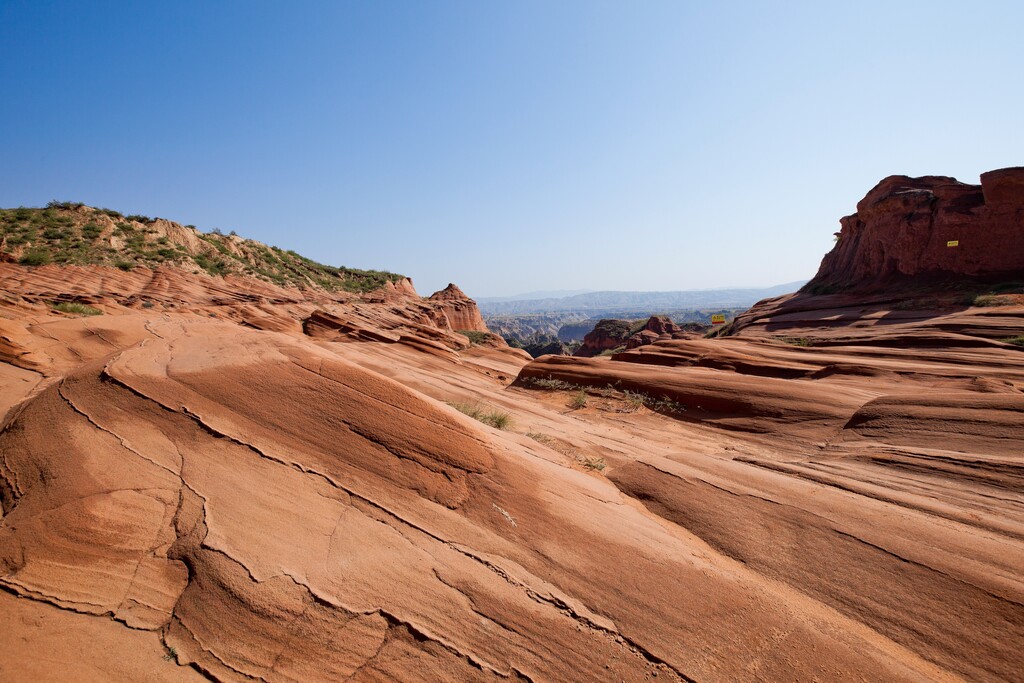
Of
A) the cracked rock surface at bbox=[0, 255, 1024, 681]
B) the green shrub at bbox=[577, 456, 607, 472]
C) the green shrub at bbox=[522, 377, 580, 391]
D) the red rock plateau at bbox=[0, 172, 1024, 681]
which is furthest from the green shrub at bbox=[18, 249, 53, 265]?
the green shrub at bbox=[577, 456, 607, 472]

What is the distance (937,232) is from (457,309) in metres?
33.4

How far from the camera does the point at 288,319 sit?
21812 millimetres

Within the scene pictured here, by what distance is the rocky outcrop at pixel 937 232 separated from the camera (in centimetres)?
2103

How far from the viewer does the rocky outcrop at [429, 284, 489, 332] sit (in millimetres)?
39125

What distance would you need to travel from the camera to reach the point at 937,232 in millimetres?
23188

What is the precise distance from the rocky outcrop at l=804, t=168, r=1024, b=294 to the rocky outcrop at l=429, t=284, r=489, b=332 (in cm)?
2868

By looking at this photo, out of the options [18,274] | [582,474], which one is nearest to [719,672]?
[582,474]

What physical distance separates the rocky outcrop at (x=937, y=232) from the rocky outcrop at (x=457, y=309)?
28.7 metres

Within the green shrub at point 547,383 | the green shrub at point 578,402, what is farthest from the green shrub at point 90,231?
the green shrub at point 578,402

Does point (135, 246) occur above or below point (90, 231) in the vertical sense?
below

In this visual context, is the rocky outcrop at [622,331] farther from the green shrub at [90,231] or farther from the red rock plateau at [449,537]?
the green shrub at [90,231]

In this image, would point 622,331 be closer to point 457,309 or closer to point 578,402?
point 457,309

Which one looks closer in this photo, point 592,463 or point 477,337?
point 592,463

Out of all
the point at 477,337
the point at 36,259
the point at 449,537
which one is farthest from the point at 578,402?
the point at 36,259
